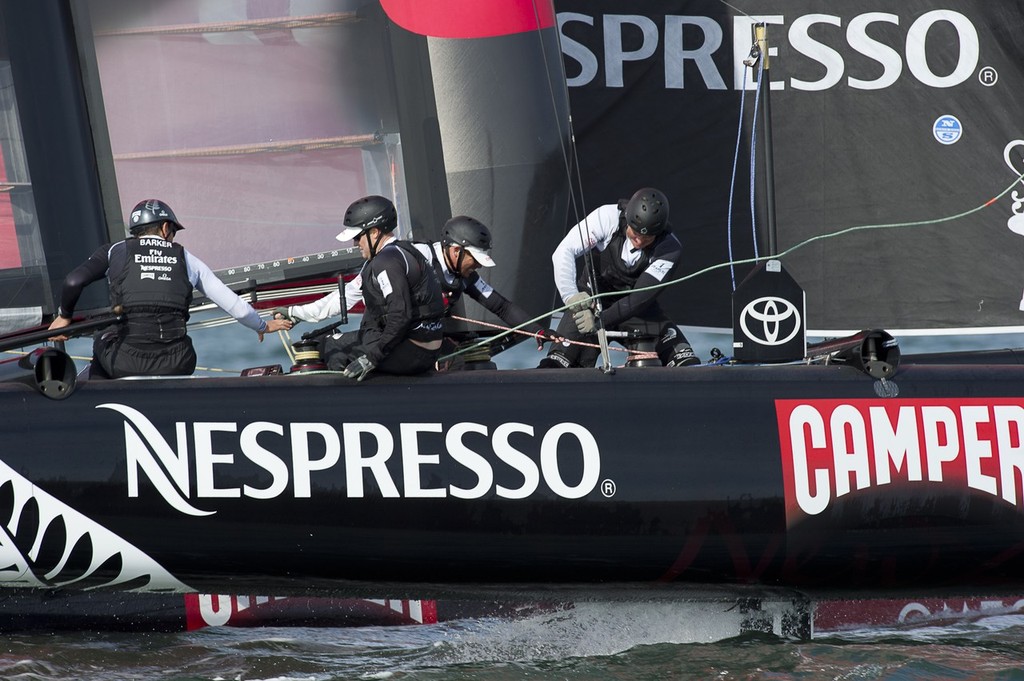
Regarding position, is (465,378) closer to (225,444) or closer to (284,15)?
(225,444)

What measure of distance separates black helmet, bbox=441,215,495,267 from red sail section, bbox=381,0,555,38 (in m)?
1.13

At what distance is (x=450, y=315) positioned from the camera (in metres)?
6.37

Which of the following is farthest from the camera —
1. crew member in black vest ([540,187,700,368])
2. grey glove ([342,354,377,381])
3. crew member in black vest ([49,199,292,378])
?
crew member in black vest ([540,187,700,368])

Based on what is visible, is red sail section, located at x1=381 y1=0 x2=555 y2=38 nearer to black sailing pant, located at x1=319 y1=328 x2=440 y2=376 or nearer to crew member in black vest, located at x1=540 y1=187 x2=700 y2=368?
crew member in black vest, located at x1=540 y1=187 x2=700 y2=368

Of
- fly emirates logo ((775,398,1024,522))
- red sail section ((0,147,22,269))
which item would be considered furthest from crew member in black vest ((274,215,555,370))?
red sail section ((0,147,22,269))

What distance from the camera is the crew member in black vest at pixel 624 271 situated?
6156 millimetres

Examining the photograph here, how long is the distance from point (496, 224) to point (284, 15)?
1455mm

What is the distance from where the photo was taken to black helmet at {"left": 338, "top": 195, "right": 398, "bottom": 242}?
5707 millimetres

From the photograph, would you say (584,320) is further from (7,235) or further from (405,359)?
(7,235)

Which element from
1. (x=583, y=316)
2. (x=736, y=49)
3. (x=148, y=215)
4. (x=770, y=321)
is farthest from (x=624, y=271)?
(x=148, y=215)

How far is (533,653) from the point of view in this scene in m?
5.41

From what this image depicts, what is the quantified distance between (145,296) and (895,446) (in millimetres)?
2994

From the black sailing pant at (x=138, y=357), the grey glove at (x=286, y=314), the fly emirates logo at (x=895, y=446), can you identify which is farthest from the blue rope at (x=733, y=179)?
the black sailing pant at (x=138, y=357)

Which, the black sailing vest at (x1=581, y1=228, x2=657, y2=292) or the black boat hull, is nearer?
the black boat hull
